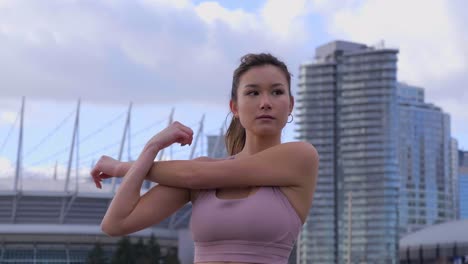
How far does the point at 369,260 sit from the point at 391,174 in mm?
11313

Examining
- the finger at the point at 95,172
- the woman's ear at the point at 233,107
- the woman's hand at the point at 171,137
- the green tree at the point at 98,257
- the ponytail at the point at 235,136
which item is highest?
the green tree at the point at 98,257

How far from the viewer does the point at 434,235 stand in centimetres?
5688

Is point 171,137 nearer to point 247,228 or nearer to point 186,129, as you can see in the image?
point 186,129

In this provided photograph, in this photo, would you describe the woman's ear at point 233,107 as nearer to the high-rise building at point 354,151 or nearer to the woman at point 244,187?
the woman at point 244,187

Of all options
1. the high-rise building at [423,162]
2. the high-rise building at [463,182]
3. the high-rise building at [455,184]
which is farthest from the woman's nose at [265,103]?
the high-rise building at [463,182]

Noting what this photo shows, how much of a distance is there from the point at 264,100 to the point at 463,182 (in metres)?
176

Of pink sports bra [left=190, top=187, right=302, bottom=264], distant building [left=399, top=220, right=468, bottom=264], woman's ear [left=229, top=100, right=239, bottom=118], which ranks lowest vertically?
pink sports bra [left=190, top=187, right=302, bottom=264]

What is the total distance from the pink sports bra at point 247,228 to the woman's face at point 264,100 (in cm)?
16

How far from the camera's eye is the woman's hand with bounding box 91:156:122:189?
2.62 meters

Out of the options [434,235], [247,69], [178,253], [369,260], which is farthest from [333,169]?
[247,69]

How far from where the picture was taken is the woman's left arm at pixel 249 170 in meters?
2.48

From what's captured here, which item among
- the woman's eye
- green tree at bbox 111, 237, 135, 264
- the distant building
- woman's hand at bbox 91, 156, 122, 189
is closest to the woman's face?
the woman's eye

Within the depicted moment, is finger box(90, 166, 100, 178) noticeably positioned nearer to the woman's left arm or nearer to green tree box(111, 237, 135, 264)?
the woman's left arm

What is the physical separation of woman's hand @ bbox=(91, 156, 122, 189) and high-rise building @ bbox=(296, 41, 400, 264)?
117 meters
